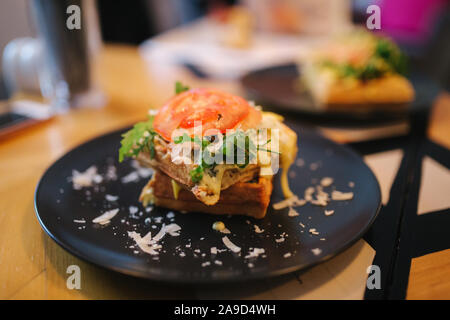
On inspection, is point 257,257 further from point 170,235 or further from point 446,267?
point 446,267

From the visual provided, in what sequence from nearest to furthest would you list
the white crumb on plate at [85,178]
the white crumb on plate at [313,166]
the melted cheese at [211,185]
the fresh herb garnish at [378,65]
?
the melted cheese at [211,185], the white crumb on plate at [85,178], the white crumb on plate at [313,166], the fresh herb garnish at [378,65]

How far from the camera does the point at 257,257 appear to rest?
4.57 feet

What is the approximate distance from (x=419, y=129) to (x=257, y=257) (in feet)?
6.22

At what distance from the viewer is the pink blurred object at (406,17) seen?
6.21m

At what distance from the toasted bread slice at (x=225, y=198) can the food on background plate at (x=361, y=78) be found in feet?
4.99

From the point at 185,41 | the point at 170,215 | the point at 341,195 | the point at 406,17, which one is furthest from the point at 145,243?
the point at 406,17

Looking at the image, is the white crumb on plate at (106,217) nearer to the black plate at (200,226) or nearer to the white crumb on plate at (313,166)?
the black plate at (200,226)

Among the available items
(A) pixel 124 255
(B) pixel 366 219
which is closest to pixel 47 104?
(A) pixel 124 255

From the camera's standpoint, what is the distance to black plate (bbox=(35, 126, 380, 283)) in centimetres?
130

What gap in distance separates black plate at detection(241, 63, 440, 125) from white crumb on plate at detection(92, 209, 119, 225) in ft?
5.08
